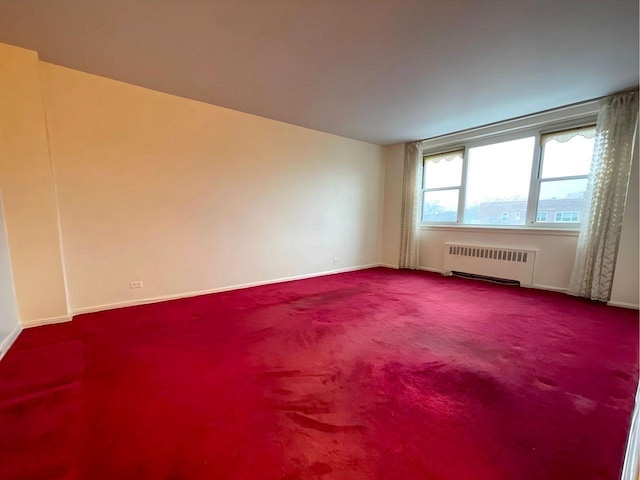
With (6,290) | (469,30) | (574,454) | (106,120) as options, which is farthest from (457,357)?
(106,120)

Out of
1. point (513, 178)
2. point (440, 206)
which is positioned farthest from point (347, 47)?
point (440, 206)

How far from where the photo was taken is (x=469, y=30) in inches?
79.8

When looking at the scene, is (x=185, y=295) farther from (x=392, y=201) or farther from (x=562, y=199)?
(x=562, y=199)

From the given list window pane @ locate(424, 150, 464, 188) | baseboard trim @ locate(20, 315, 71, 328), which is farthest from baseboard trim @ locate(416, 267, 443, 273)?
baseboard trim @ locate(20, 315, 71, 328)

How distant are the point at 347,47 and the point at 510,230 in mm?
3671

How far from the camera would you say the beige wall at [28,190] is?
7.43 feet

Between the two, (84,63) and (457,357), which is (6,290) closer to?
(84,63)

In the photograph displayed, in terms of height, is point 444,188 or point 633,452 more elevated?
point 444,188

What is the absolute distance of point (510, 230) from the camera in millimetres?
4129

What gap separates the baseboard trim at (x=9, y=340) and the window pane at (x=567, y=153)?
20.8 feet

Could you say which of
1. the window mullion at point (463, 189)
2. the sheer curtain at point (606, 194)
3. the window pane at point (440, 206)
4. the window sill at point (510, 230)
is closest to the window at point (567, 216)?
the window sill at point (510, 230)

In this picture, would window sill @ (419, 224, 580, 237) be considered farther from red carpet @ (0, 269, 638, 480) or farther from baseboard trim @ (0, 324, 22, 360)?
baseboard trim @ (0, 324, 22, 360)

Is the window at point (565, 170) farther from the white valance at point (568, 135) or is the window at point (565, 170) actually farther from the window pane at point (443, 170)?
the window pane at point (443, 170)

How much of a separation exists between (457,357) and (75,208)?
3.89 meters
